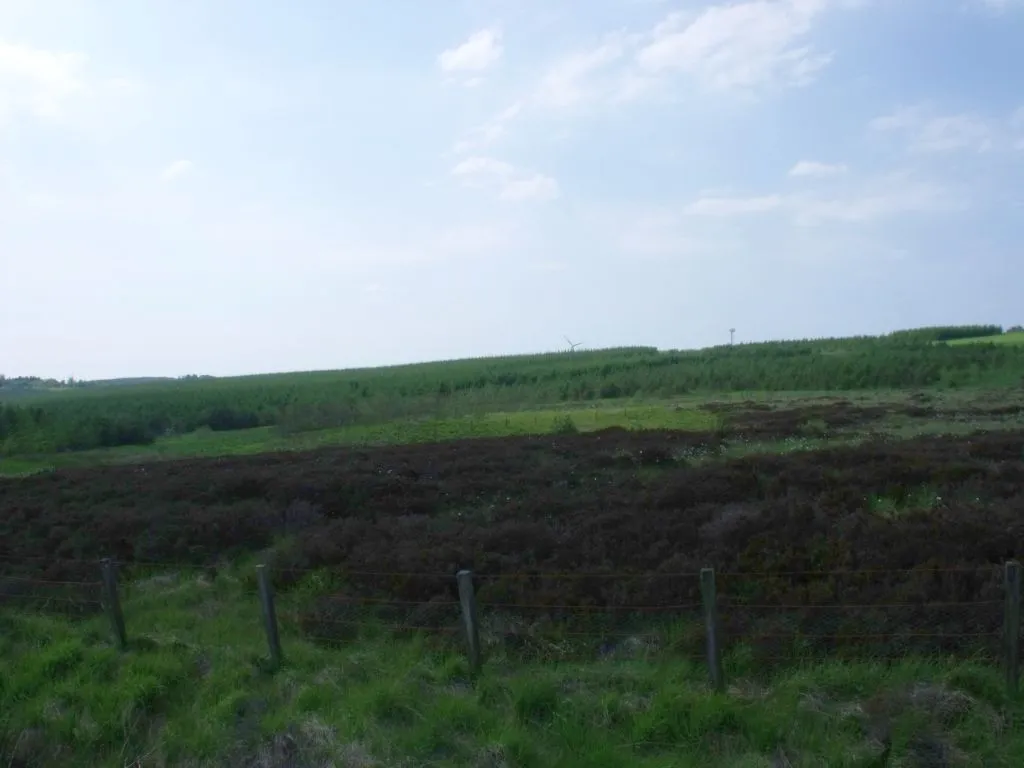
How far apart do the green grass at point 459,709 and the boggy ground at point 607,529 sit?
0.72 meters

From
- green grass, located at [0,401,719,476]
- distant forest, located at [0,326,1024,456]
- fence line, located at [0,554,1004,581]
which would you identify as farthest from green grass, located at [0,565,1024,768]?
distant forest, located at [0,326,1024,456]

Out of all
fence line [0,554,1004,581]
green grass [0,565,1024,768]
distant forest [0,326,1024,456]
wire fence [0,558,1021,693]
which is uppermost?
distant forest [0,326,1024,456]

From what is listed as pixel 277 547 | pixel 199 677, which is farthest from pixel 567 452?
pixel 199 677

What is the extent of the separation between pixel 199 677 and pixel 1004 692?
22.9 ft

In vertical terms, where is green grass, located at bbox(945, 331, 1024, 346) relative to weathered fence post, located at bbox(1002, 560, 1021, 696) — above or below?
above

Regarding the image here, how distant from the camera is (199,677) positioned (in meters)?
8.70

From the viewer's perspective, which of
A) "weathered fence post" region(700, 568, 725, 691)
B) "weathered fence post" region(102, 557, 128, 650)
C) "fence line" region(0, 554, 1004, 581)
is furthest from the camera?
"weathered fence post" region(102, 557, 128, 650)

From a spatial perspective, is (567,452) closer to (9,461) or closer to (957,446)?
(957,446)

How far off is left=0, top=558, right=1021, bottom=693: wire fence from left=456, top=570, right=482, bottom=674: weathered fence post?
1 cm

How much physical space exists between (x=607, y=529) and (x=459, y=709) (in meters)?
4.82

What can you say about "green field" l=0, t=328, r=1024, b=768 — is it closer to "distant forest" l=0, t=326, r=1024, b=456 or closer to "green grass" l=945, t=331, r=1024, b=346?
"distant forest" l=0, t=326, r=1024, b=456

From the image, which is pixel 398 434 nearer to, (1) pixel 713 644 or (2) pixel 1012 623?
(1) pixel 713 644

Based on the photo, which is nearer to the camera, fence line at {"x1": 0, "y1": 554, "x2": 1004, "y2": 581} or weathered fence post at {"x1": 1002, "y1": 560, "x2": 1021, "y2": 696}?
weathered fence post at {"x1": 1002, "y1": 560, "x2": 1021, "y2": 696}

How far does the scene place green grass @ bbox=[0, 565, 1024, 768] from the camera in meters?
6.62
